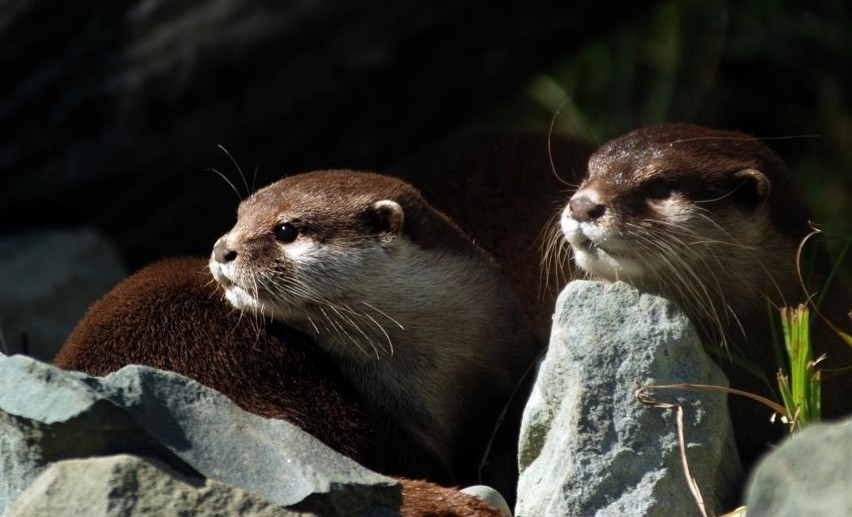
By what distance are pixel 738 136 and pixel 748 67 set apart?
331 cm

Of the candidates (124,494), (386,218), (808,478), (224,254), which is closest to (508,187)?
(386,218)

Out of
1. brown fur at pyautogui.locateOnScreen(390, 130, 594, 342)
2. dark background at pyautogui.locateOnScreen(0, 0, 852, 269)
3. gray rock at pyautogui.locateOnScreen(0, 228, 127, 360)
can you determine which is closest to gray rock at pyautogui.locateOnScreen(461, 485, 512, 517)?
brown fur at pyautogui.locateOnScreen(390, 130, 594, 342)

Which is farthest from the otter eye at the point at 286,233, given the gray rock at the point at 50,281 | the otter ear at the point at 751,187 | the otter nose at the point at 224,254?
the gray rock at the point at 50,281

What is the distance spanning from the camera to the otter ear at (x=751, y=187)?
9.14ft

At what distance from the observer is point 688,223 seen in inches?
108

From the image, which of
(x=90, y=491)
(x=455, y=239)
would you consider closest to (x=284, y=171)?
(x=455, y=239)

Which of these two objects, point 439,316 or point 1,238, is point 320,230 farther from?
point 1,238

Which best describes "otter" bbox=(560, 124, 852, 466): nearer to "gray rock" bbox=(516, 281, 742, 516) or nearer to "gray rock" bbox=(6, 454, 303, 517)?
"gray rock" bbox=(516, 281, 742, 516)

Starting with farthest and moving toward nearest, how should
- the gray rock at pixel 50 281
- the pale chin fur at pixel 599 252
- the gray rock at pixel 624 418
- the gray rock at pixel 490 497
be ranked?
the gray rock at pixel 50 281 → the pale chin fur at pixel 599 252 → the gray rock at pixel 490 497 → the gray rock at pixel 624 418

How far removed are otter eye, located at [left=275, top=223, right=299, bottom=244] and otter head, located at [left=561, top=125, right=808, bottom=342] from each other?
24.9 inches

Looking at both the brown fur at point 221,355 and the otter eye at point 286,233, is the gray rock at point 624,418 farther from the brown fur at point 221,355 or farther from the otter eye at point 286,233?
the otter eye at point 286,233

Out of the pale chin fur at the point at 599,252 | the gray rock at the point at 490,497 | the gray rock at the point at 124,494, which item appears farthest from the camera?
the pale chin fur at the point at 599,252

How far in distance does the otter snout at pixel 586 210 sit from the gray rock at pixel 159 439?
2.32 ft

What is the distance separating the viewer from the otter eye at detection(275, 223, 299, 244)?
10.0 feet
